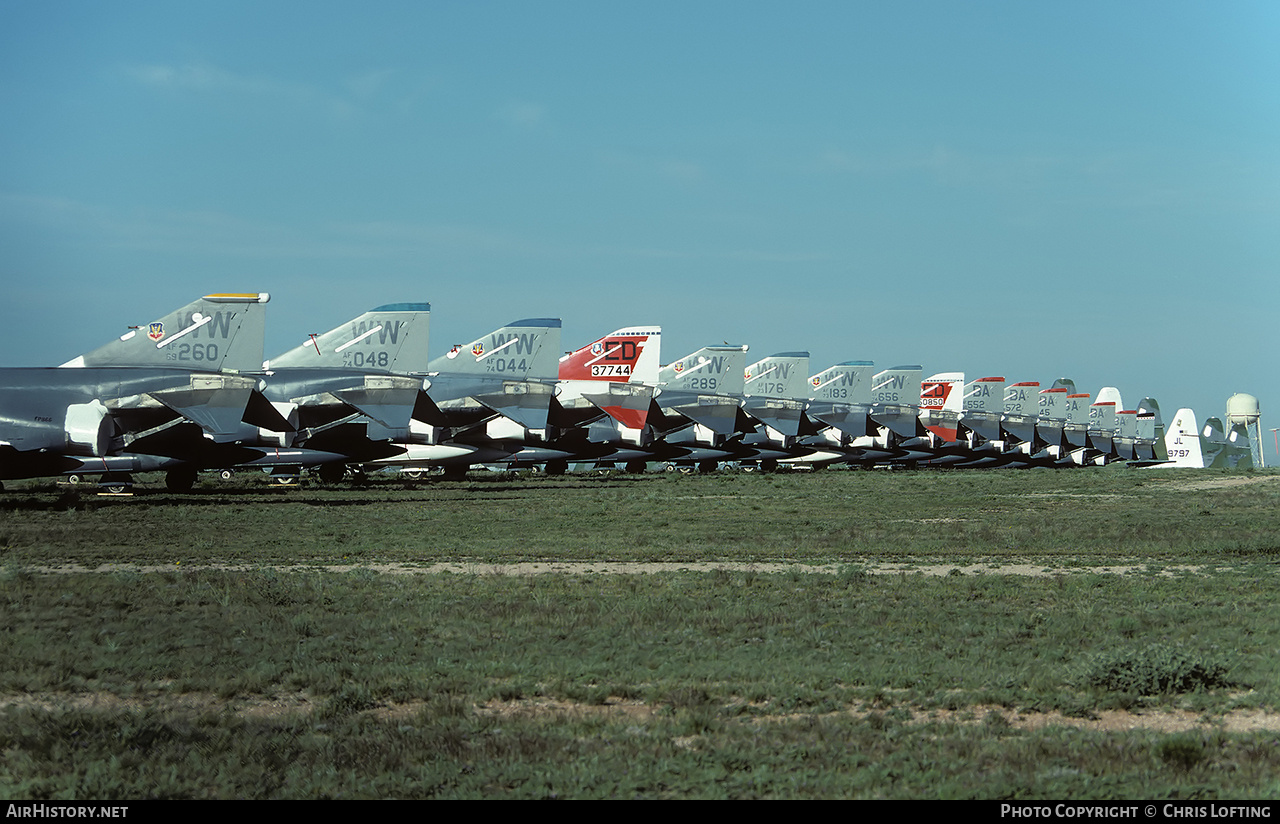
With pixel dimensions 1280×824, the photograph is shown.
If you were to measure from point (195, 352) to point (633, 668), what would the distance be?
26.4m

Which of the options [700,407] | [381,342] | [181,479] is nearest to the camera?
[181,479]

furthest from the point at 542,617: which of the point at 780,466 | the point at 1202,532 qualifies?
the point at 780,466

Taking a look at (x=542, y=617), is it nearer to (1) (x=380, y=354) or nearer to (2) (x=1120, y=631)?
(2) (x=1120, y=631)

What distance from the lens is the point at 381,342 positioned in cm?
A: 4022

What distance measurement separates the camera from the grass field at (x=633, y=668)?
6.71 meters

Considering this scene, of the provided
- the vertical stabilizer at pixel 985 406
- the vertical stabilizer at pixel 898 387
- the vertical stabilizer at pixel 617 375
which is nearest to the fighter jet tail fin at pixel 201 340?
the vertical stabilizer at pixel 617 375

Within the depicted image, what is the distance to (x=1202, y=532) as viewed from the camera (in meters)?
25.5

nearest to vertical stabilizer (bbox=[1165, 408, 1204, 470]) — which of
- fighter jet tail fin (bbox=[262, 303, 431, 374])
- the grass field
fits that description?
fighter jet tail fin (bbox=[262, 303, 431, 374])

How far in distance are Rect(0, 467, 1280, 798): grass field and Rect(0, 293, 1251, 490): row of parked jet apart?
9.75m

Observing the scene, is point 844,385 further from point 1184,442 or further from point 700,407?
point 1184,442

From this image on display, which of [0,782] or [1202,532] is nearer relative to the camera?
[0,782]

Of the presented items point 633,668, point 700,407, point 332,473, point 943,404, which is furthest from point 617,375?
point 633,668

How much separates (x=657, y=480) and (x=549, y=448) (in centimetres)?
539

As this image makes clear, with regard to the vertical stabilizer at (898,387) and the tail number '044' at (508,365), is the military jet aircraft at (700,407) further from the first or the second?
the vertical stabilizer at (898,387)
